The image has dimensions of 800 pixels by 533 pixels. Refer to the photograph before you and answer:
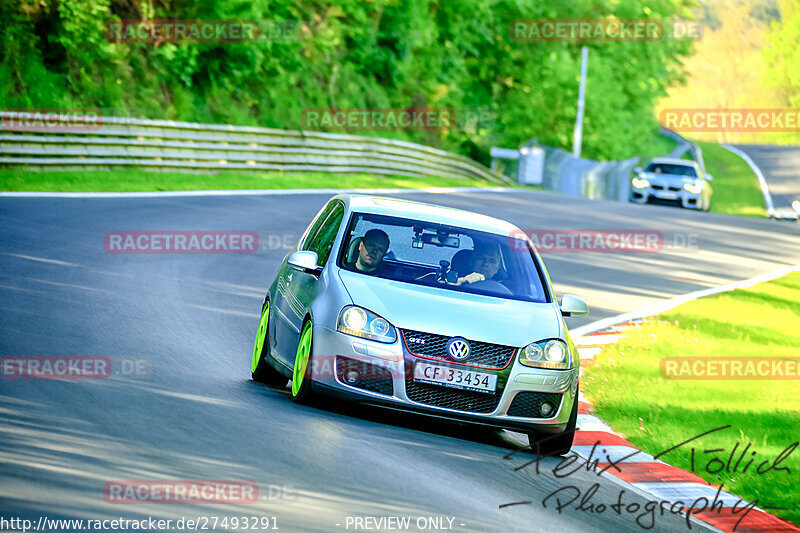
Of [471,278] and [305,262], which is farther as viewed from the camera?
[471,278]

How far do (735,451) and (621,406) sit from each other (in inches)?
61.9

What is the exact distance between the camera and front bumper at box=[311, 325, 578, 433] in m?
8.21

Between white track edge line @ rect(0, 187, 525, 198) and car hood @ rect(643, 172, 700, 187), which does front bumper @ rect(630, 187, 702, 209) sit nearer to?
car hood @ rect(643, 172, 700, 187)

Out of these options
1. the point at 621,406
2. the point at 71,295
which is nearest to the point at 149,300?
the point at 71,295

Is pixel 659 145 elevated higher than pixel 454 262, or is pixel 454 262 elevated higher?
pixel 454 262

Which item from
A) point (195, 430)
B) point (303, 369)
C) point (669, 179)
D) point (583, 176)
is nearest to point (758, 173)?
point (583, 176)

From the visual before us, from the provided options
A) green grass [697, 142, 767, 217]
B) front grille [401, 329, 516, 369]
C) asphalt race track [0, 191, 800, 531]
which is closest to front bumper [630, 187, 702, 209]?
green grass [697, 142, 767, 217]

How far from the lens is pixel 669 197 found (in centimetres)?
3934

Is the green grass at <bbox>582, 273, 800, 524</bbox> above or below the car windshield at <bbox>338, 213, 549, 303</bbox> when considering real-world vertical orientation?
below

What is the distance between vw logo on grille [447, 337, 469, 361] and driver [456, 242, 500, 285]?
121 centimetres

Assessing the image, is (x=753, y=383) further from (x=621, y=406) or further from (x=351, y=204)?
(x=351, y=204)

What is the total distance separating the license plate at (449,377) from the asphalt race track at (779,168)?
55.7m

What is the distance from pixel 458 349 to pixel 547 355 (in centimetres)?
69
